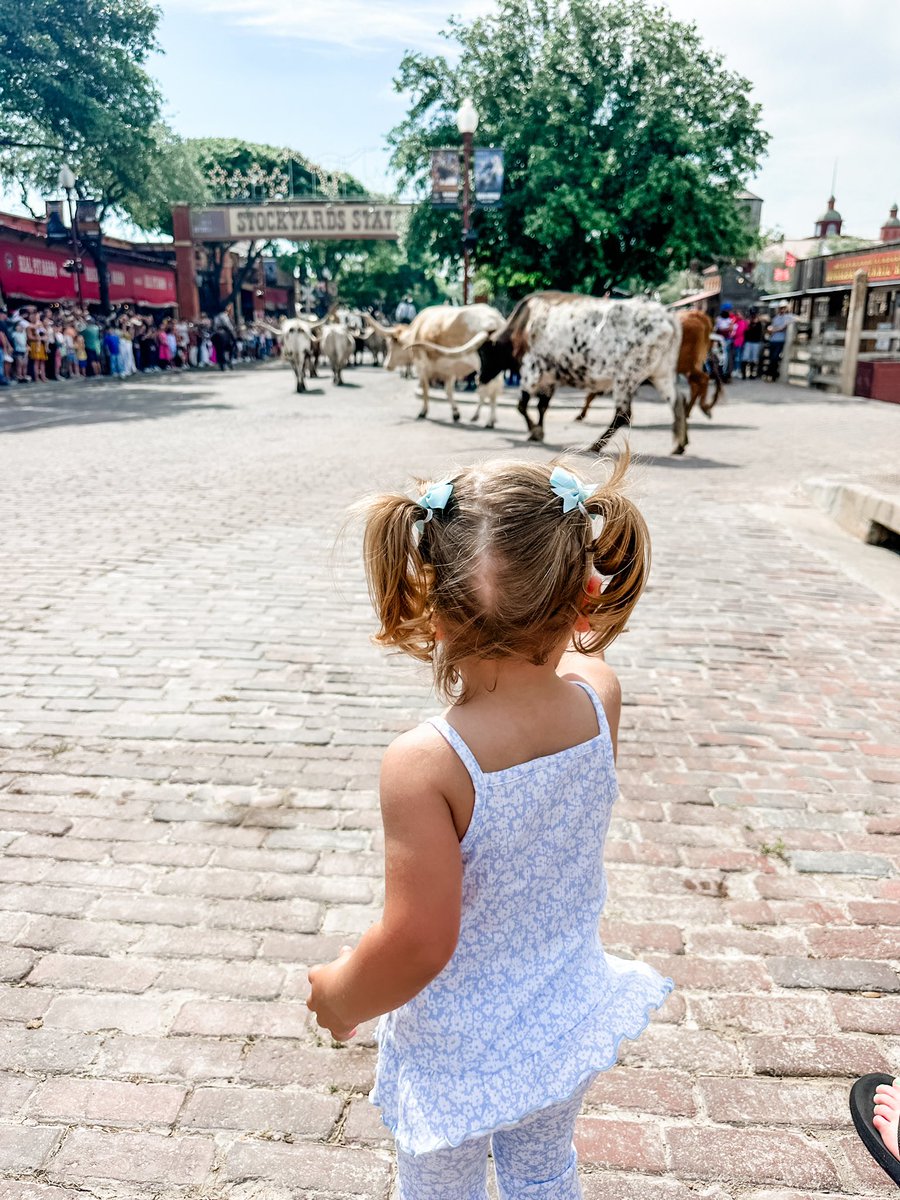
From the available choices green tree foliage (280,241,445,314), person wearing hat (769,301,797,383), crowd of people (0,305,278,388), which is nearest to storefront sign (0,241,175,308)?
crowd of people (0,305,278,388)

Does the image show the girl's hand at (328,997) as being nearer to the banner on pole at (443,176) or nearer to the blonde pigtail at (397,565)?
the blonde pigtail at (397,565)

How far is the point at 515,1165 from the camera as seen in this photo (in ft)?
5.41

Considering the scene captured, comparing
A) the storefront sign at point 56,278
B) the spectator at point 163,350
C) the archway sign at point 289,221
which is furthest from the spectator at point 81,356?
the archway sign at point 289,221

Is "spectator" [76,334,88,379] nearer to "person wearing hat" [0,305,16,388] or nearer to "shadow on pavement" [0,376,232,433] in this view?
"shadow on pavement" [0,376,232,433]

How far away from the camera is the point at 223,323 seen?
3928cm

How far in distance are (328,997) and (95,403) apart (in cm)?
2195

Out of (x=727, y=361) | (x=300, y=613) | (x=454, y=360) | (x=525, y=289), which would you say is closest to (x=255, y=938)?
(x=300, y=613)

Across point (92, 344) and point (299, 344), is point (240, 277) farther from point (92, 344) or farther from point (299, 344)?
point (299, 344)

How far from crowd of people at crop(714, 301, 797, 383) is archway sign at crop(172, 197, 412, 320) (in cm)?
1769

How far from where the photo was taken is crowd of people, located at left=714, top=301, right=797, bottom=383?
29172 mm

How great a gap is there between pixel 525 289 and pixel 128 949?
27472mm

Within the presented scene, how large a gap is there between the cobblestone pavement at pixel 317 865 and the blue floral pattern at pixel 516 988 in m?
0.70

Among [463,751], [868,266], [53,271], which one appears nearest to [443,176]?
[868,266]

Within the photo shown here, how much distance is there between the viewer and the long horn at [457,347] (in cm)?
1580
